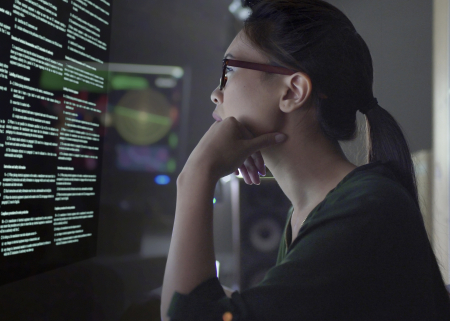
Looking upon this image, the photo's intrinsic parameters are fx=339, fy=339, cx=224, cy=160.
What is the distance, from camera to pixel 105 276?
1376 millimetres

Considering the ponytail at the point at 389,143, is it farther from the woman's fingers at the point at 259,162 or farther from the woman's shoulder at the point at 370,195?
the woman's fingers at the point at 259,162

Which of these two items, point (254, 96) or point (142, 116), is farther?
point (142, 116)

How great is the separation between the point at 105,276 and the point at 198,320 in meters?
0.99

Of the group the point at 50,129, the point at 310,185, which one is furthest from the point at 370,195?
the point at 50,129

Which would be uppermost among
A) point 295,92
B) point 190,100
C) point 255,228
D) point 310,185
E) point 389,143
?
point 190,100

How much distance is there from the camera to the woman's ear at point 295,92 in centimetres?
75

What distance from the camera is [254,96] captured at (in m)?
0.80

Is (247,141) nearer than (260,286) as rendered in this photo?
No

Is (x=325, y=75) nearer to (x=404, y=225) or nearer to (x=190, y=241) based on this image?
(x=404, y=225)

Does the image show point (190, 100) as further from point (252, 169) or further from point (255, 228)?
point (252, 169)

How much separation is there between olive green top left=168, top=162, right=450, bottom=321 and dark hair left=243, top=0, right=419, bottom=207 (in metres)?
0.20

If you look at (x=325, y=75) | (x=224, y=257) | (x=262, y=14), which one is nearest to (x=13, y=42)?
(x=262, y=14)

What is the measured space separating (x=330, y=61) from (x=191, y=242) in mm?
495

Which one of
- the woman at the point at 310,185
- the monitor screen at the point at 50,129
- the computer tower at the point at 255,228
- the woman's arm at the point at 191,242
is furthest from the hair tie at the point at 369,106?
the monitor screen at the point at 50,129
